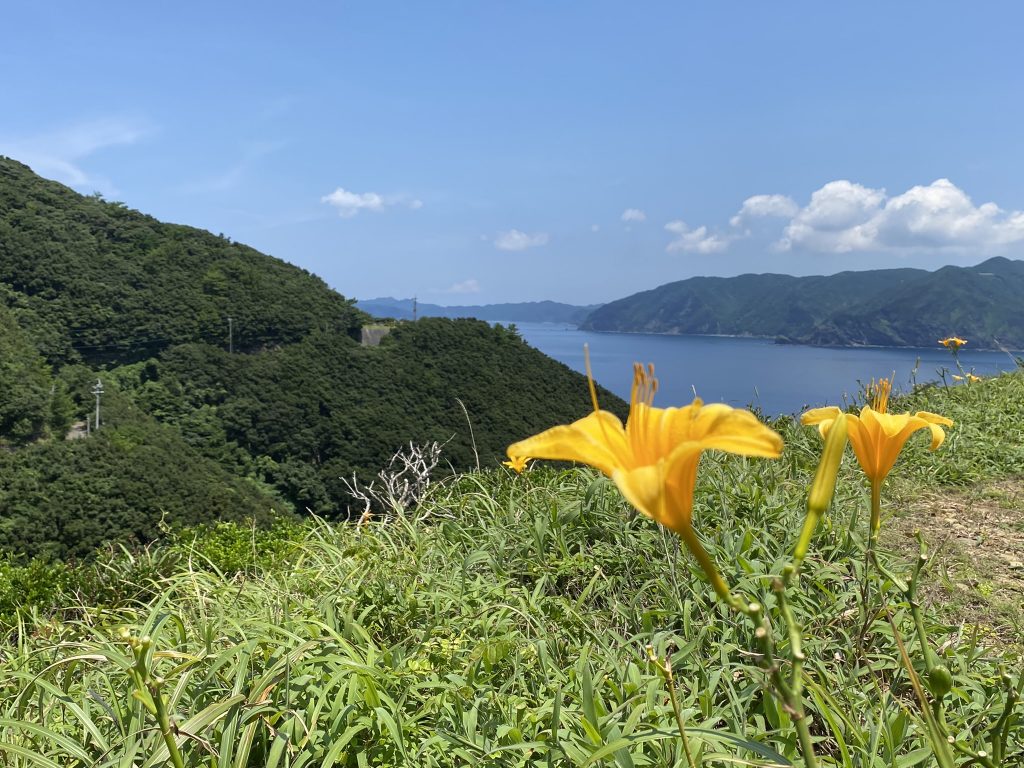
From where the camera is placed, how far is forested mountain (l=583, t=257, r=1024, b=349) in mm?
85188

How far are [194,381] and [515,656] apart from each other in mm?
52985

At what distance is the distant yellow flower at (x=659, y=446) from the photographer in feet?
2.20

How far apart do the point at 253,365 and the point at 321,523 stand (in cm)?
4986

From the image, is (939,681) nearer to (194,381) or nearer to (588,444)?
(588,444)

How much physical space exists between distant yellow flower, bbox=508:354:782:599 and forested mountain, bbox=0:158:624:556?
2160 centimetres

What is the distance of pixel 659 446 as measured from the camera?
0.77 meters

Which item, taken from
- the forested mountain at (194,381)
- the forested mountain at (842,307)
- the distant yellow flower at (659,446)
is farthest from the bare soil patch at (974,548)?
the forested mountain at (842,307)

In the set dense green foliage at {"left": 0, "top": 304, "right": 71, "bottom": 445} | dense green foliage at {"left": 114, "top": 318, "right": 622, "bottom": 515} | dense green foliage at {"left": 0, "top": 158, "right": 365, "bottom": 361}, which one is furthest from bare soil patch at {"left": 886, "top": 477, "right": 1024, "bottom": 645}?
dense green foliage at {"left": 0, "top": 158, "right": 365, "bottom": 361}

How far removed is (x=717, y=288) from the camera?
170500 mm

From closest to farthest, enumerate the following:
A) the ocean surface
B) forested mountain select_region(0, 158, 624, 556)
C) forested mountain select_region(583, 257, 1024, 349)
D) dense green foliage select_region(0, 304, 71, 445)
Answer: the ocean surface, forested mountain select_region(0, 158, 624, 556), dense green foliage select_region(0, 304, 71, 445), forested mountain select_region(583, 257, 1024, 349)

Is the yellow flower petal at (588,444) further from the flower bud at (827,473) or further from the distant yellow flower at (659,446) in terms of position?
the flower bud at (827,473)

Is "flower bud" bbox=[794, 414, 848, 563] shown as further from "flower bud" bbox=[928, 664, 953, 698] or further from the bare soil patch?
the bare soil patch

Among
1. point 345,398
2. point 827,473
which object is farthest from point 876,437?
point 345,398

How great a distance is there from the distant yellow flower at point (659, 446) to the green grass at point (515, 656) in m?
0.40
